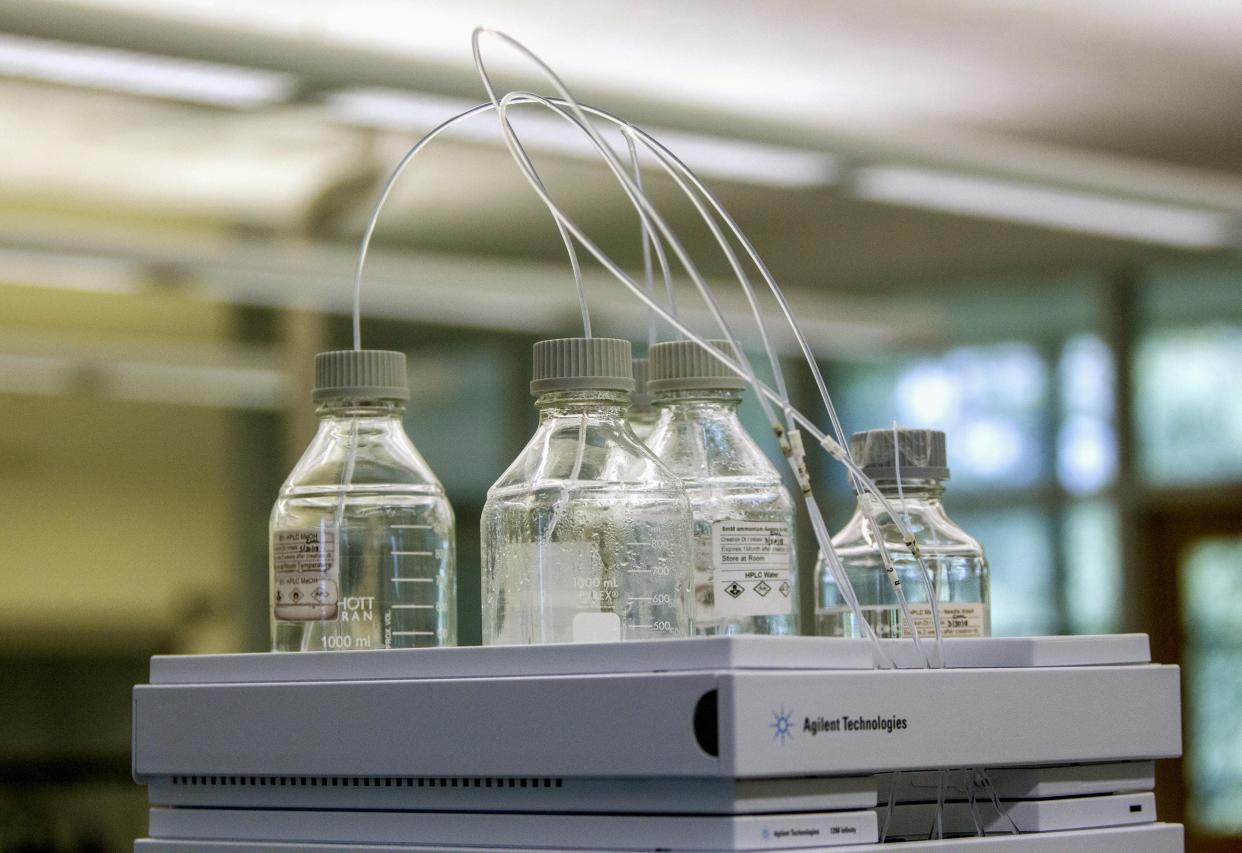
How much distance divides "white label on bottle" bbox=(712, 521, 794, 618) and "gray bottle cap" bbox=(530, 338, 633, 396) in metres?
0.11

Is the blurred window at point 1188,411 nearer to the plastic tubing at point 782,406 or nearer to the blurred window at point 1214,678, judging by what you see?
the blurred window at point 1214,678

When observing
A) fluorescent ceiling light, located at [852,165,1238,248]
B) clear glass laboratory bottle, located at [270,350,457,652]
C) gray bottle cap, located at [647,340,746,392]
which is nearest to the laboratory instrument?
clear glass laboratory bottle, located at [270,350,457,652]

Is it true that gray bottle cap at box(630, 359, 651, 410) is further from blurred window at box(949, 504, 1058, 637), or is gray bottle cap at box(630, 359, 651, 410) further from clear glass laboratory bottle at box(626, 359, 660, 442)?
blurred window at box(949, 504, 1058, 637)

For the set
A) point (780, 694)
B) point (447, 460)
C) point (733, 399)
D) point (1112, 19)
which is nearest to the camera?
point (780, 694)

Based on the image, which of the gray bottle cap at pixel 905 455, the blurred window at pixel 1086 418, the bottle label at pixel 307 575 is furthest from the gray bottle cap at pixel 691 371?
the blurred window at pixel 1086 418

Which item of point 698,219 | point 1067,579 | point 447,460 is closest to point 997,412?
point 1067,579

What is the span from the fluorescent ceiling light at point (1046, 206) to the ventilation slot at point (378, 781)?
3.90m

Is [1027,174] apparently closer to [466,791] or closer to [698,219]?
[698,219]

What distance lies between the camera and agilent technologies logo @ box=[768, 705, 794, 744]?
2.59 feet

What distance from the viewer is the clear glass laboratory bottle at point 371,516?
1053mm

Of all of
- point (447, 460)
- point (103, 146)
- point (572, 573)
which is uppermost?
point (103, 146)

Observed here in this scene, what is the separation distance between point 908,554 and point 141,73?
273 centimetres

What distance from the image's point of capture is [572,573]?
3.12 ft

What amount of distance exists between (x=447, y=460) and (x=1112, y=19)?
6.17ft
